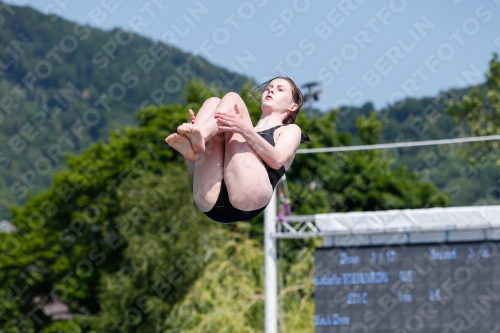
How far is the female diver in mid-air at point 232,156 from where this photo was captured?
482 cm

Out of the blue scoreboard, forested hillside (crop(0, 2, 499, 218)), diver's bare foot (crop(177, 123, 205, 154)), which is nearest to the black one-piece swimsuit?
diver's bare foot (crop(177, 123, 205, 154))

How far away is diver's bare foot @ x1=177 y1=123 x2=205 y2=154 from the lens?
4.70 metres

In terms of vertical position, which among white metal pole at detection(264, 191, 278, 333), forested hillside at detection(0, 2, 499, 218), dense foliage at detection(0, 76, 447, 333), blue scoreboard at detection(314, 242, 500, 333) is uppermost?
forested hillside at detection(0, 2, 499, 218)

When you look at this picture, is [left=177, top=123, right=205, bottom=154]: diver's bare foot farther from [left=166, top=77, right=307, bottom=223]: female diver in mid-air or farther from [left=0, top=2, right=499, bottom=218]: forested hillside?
[left=0, top=2, right=499, bottom=218]: forested hillside

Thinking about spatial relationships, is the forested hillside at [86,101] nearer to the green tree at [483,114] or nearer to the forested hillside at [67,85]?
the forested hillside at [67,85]

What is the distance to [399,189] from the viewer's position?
2788 cm

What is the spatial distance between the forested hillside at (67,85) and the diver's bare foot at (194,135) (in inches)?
2436

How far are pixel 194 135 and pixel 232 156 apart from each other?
1.09ft

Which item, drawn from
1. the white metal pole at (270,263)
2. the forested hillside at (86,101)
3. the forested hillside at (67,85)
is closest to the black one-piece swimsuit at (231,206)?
the white metal pole at (270,263)

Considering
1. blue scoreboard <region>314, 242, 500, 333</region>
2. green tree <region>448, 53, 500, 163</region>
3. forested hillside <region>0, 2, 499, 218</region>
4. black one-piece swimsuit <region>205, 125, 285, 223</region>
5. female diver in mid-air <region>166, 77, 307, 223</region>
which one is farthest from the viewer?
forested hillside <region>0, 2, 499, 218</region>

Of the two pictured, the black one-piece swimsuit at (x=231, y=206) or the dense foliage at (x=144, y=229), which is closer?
the black one-piece swimsuit at (x=231, y=206)

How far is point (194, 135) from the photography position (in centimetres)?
475

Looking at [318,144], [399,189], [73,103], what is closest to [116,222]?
[318,144]

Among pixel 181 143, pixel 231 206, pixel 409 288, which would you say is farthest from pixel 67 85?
pixel 181 143
